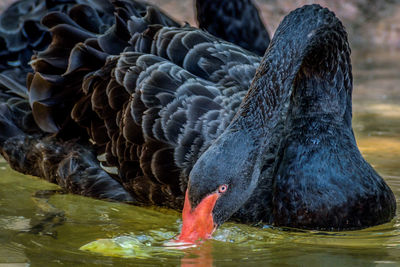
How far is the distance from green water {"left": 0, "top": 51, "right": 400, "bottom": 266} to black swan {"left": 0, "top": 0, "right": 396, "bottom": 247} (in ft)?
0.29

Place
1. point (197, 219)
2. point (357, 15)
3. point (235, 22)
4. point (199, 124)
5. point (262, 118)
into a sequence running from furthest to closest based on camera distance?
1. point (357, 15)
2. point (235, 22)
3. point (199, 124)
4. point (262, 118)
5. point (197, 219)

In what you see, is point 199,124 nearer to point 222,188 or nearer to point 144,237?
point 144,237

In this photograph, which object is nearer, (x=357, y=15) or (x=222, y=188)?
(x=222, y=188)

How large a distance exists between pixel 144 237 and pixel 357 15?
7131 mm

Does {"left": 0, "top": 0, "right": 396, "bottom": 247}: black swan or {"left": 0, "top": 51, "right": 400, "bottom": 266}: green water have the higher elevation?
{"left": 0, "top": 0, "right": 396, "bottom": 247}: black swan

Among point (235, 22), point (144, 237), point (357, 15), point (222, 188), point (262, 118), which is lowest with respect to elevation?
point (144, 237)

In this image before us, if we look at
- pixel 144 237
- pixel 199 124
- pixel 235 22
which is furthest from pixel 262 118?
pixel 235 22

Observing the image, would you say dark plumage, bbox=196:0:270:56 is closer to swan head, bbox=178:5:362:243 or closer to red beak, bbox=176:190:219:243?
swan head, bbox=178:5:362:243

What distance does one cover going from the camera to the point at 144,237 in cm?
322

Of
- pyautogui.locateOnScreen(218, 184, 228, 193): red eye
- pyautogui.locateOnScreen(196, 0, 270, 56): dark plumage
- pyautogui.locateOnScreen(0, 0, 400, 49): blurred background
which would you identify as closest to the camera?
pyautogui.locateOnScreen(218, 184, 228, 193): red eye

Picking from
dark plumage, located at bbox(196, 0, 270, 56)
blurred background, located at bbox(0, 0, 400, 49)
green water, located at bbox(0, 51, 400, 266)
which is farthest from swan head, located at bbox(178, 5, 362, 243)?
blurred background, located at bbox(0, 0, 400, 49)

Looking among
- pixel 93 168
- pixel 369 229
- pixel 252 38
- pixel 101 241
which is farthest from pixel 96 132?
pixel 252 38

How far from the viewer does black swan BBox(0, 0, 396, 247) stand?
3.13 m

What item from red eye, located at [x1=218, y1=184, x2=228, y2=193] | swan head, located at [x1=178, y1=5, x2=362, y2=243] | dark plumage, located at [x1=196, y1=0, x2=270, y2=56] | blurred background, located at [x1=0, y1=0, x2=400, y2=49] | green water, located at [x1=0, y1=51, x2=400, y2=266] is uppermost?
blurred background, located at [x1=0, y1=0, x2=400, y2=49]
